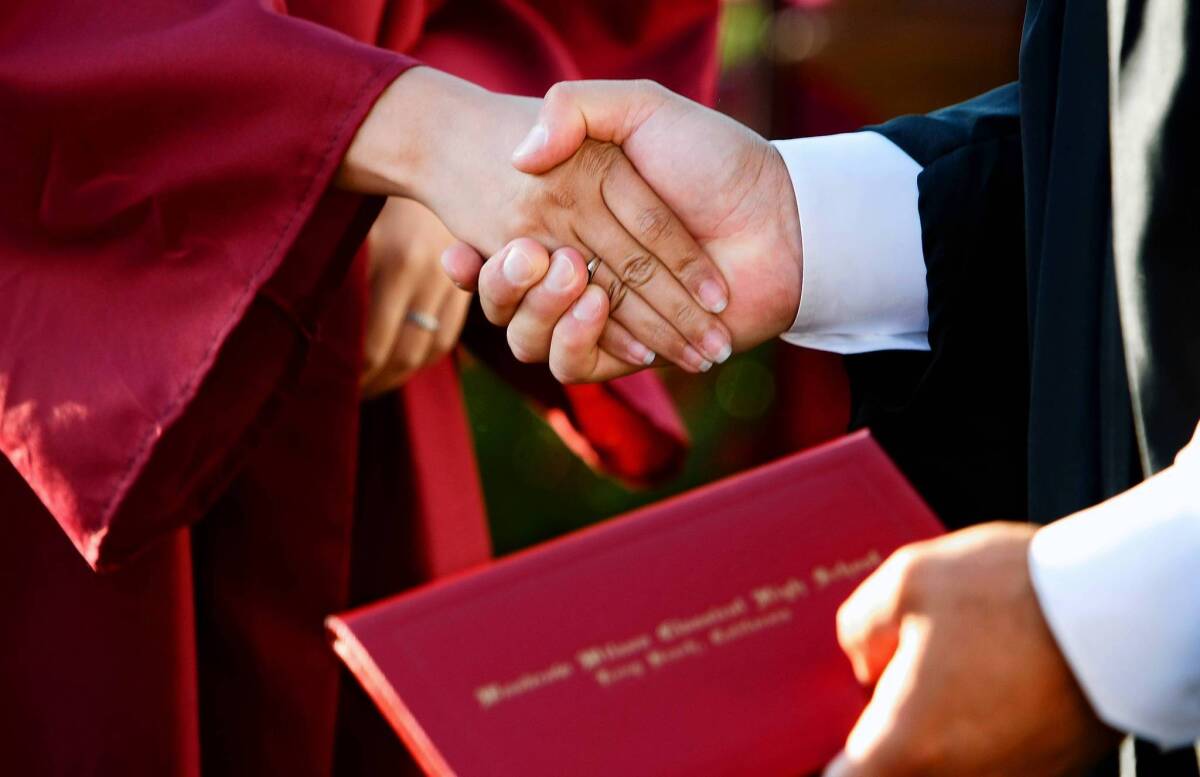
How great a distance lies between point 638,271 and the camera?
1.04m

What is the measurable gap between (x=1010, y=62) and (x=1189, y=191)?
6.96 feet

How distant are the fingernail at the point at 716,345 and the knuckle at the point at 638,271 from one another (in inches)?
2.7

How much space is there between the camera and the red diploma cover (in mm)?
630

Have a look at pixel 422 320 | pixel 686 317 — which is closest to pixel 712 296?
pixel 686 317

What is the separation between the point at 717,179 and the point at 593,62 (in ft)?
1.28

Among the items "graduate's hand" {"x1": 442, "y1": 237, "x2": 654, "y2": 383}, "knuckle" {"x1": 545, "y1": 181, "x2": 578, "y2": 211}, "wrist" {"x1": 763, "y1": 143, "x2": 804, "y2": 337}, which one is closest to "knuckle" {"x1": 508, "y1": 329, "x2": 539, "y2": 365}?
"graduate's hand" {"x1": 442, "y1": 237, "x2": 654, "y2": 383}

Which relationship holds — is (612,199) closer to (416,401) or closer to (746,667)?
(416,401)

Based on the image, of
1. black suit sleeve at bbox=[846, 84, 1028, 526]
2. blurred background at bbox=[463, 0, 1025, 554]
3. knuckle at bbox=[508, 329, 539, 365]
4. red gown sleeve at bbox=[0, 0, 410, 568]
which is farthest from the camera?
blurred background at bbox=[463, 0, 1025, 554]

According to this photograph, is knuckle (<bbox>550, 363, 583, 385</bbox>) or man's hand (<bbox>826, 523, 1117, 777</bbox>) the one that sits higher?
man's hand (<bbox>826, 523, 1117, 777</bbox>)

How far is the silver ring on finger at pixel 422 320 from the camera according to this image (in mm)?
1105

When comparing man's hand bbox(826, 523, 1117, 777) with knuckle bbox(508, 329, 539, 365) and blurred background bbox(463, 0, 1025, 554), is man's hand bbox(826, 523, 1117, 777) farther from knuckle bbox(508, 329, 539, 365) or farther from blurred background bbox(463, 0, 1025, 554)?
blurred background bbox(463, 0, 1025, 554)

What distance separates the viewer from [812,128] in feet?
8.34

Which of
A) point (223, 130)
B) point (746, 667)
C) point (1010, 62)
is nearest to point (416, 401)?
point (223, 130)

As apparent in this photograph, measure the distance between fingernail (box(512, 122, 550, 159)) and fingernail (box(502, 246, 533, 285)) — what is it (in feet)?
0.24
